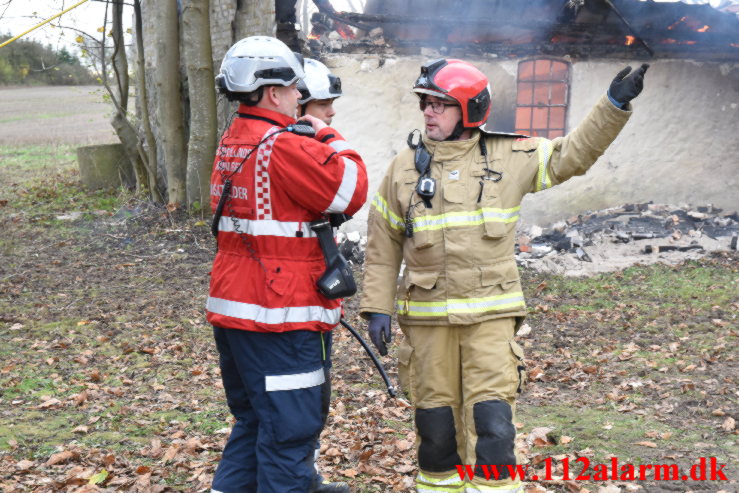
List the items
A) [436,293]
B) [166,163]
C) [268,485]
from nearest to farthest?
[268,485], [436,293], [166,163]

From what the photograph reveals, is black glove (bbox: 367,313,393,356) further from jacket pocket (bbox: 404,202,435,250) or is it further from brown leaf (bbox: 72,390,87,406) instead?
brown leaf (bbox: 72,390,87,406)

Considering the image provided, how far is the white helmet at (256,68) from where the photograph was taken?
10.7 ft

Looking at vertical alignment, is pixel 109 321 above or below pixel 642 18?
below

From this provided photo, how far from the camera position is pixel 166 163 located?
11.1 meters

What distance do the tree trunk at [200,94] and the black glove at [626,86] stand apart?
7.62 meters

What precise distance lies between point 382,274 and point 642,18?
30.6 feet

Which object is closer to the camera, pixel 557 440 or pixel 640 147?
pixel 557 440

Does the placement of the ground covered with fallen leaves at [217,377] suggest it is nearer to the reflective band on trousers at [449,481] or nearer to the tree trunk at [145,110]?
the reflective band on trousers at [449,481]

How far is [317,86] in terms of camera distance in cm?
400

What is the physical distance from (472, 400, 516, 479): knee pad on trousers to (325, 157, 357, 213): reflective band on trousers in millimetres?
1164

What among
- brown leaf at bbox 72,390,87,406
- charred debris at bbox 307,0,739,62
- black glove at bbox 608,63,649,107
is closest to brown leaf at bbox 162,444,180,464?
brown leaf at bbox 72,390,87,406

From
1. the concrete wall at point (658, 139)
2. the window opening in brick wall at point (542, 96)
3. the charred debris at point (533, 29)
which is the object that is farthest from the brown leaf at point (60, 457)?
the window opening in brick wall at point (542, 96)

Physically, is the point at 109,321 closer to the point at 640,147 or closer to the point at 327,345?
the point at 327,345

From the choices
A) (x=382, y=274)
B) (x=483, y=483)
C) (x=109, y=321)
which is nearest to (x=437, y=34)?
(x=109, y=321)
